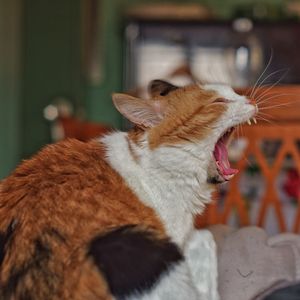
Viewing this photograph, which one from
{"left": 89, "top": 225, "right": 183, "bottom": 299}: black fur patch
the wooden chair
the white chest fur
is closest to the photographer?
{"left": 89, "top": 225, "right": 183, "bottom": 299}: black fur patch

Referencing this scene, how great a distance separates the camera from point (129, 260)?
90 cm

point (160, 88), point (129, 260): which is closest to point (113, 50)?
point (160, 88)

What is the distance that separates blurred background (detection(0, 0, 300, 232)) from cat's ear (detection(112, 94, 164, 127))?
2.41m

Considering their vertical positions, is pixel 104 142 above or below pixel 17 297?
above

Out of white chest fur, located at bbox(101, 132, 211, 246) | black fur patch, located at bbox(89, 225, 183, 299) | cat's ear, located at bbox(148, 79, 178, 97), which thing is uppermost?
cat's ear, located at bbox(148, 79, 178, 97)

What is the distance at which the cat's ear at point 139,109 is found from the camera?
1076 mm

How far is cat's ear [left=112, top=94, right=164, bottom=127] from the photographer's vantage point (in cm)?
108

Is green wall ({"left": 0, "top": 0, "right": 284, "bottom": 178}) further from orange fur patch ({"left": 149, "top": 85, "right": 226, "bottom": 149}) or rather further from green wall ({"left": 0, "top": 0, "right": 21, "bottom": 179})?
orange fur patch ({"left": 149, "top": 85, "right": 226, "bottom": 149})

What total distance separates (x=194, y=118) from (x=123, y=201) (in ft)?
0.59

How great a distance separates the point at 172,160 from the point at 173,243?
17cm

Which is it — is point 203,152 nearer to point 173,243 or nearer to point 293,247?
point 173,243

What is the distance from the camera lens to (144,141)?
43.5 inches

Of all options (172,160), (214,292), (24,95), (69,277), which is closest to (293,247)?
(214,292)

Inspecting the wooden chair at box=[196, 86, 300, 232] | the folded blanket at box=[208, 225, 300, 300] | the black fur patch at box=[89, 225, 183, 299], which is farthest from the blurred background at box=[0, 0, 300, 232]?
the black fur patch at box=[89, 225, 183, 299]
